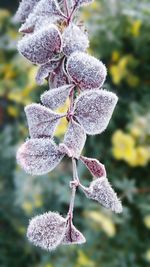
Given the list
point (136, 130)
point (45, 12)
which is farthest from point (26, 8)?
point (136, 130)

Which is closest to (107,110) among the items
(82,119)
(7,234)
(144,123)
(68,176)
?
(82,119)

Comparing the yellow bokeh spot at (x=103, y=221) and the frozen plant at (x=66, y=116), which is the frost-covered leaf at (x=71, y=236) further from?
the yellow bokeh spot at (x=103, y=221)

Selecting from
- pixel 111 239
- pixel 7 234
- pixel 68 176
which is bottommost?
pixel 7 234

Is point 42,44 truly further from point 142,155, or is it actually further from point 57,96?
point 142,155

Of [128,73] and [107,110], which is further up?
[107,110]

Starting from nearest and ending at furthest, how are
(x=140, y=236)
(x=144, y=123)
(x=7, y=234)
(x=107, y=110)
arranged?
(x=107, y=110) → (x=144, y=123) → (x=140, y=236) → (x=7, y=234)

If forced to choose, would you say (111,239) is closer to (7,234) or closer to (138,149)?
(138,149)

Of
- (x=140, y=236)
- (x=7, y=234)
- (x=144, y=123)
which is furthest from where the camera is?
(x=7, y=234)
